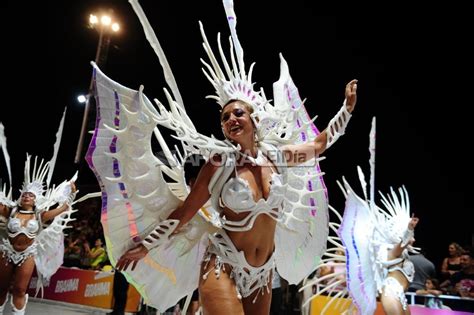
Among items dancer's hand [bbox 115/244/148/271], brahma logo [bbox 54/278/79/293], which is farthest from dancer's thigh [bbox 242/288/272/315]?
brahma logo [bbox 54/278/79/293]

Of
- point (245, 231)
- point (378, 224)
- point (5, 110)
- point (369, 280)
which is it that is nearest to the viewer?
point (245, 231)

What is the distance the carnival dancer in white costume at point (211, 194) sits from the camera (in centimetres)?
221

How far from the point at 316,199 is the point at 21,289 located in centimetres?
367

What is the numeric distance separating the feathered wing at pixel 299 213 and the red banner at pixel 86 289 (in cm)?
456

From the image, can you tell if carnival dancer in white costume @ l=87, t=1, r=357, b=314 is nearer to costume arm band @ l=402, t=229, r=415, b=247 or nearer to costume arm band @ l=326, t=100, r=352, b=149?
costume arm band @ l=326, t=100, r=352, b=149

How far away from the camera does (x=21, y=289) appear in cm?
487

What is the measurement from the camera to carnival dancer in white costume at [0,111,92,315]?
4.95 metres

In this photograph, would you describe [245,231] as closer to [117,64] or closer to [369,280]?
[369,280]

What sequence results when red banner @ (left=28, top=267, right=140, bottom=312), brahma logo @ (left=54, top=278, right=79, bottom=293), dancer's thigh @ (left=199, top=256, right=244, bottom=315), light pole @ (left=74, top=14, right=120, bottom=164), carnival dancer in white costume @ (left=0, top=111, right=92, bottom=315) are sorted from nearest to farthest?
dancer's thigh @ (left=199, top=256, right=244, bottom=315) → carnival dancer in white costume @ (left=0, top=111, right=92, bottom=315) → red banner @ (left=28, top=267, right=140, bottom=312) → brahma logo @ (left=54, top=278, right=79, bottom=293) → light pole @ (left=74, top=14, right=120, bottom=164)

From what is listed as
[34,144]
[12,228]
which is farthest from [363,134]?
[34,144]

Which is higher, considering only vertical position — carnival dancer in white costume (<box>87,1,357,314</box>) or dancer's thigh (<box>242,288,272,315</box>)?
carnival dancer in white costume (<box>87,1,357,314</box>)

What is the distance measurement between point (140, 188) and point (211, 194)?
0.37 meters

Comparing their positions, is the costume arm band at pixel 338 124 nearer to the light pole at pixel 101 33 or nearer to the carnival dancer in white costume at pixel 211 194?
the carnival dancer in white costume at pixel 211 194

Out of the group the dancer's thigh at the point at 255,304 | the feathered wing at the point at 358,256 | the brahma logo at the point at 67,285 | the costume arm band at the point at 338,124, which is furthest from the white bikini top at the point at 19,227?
the costume arm band at the point at 338,124
